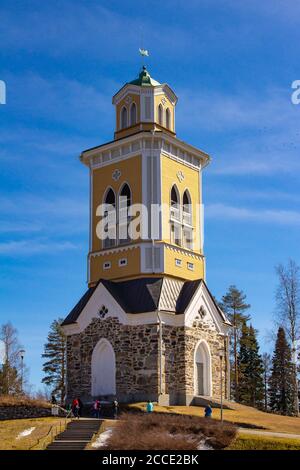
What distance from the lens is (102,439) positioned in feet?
94.3

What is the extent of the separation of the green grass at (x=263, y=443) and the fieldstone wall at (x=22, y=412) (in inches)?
483

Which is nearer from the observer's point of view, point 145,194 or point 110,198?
point 145,194

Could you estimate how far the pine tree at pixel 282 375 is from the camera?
200ft

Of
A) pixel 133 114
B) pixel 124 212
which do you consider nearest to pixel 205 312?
pixel 124 212

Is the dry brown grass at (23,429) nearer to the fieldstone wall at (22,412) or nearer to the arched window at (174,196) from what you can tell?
the fieldstone wall at (22,412)

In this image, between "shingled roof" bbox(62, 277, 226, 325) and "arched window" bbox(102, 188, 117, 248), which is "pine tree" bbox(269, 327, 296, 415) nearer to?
"shingled roof" bbox(62, 277, 226, 325)

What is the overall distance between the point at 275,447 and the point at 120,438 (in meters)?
5.28

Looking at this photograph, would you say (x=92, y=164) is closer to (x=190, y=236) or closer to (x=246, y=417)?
(x=190, y=236)

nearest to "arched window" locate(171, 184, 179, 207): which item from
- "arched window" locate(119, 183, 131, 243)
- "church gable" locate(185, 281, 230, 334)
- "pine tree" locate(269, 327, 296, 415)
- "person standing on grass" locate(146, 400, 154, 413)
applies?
"arched window" locate(119, 183, 131, 243)

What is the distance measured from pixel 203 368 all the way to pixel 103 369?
520 centimetres

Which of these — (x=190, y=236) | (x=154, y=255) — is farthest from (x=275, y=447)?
(x=190, y=236)

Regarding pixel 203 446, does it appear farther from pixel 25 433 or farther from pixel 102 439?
pixel 25 433
